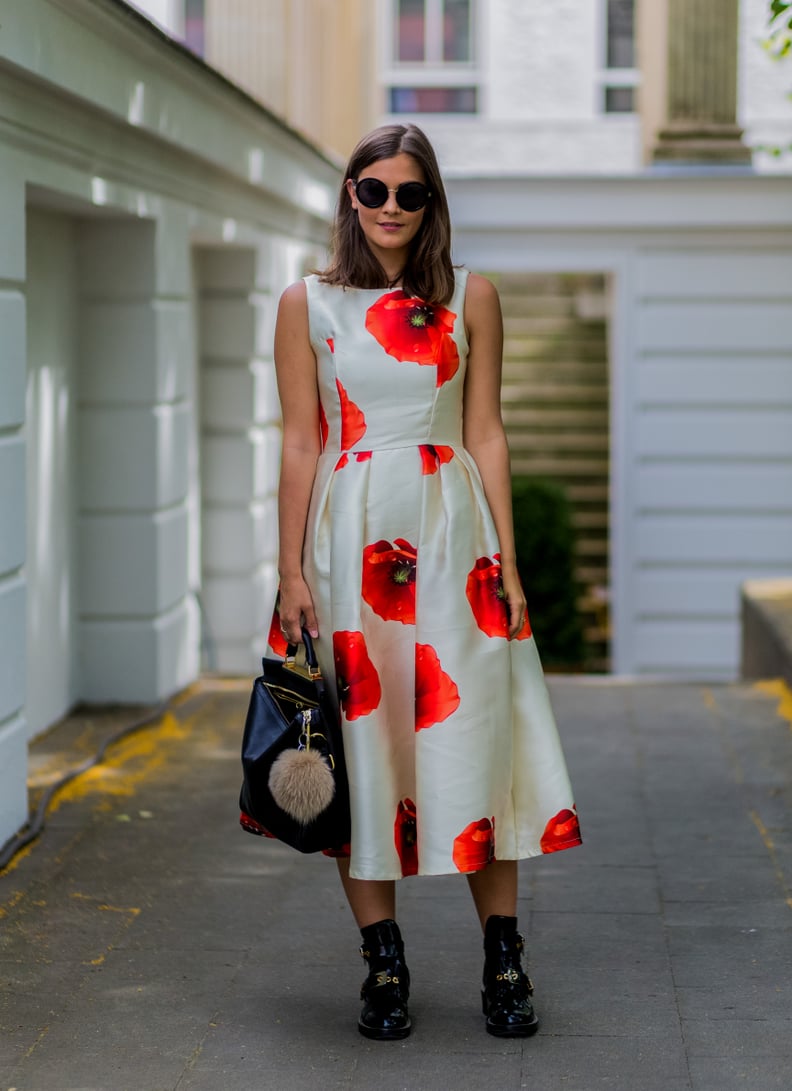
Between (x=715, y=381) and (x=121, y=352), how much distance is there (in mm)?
5961

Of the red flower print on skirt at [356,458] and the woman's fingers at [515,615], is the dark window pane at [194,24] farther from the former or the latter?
the woman's fingers at [515,615]

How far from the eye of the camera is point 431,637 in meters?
3.42

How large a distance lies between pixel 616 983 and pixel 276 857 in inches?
55.1

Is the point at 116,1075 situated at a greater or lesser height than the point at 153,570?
lesser

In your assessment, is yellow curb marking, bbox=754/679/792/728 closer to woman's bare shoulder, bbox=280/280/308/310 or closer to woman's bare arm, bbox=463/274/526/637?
woman's bare arm, bbox=463/274/526/637

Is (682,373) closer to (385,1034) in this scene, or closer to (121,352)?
(121,352)

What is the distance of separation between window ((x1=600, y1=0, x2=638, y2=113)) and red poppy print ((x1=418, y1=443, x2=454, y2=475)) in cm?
A: 1465

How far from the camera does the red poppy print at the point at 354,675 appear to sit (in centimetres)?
341

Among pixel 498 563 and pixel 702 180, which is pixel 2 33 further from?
pixel 702 180

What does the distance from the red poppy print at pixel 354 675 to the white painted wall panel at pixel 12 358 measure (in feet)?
6.15

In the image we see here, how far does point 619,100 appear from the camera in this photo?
690 inches

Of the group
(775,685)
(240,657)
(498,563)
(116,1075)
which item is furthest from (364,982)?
(240,657)

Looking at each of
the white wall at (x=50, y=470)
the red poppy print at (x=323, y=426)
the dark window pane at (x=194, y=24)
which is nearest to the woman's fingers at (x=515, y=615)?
the red poppy print at (x=323, y=426)

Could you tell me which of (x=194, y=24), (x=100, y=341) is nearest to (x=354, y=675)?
(x=100, y=341)
